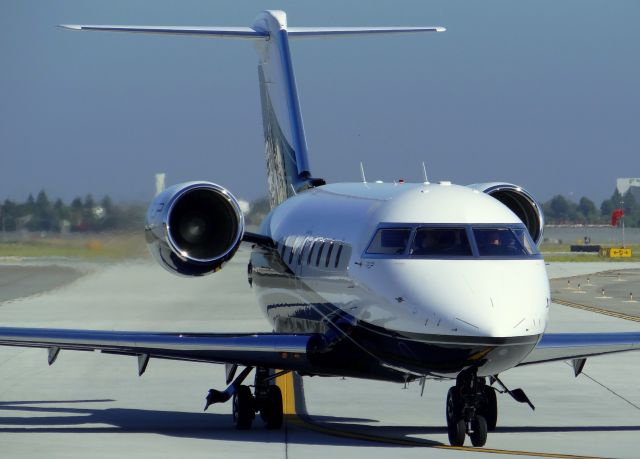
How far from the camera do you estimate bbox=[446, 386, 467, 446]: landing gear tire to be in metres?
15.9

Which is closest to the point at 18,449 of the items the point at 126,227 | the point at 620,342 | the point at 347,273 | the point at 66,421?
the point at 66,421

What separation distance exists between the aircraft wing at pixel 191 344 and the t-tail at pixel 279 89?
576 cm

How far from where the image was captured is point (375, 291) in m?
16.1

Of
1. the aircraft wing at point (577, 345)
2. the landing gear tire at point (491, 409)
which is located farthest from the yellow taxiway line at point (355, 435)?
the aircraft wing at point (577, 345)

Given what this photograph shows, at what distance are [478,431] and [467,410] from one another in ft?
1.01

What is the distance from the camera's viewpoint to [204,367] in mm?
26781

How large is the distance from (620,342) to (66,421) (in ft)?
25.1

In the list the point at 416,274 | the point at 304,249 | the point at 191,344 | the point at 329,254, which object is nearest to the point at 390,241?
the point at 416,274

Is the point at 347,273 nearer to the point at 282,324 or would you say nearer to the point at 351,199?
the point at 351,199

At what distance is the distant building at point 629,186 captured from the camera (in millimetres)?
181875

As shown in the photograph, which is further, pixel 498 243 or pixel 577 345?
pixel 577 345

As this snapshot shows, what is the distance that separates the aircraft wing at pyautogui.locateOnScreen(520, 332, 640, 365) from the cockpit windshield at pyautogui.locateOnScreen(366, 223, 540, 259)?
1890mm

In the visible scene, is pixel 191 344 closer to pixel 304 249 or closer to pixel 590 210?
pixel 304 249

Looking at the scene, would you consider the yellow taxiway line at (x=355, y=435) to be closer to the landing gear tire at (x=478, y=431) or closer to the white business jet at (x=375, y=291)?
the landing gear tire at (x=478, y=431)
